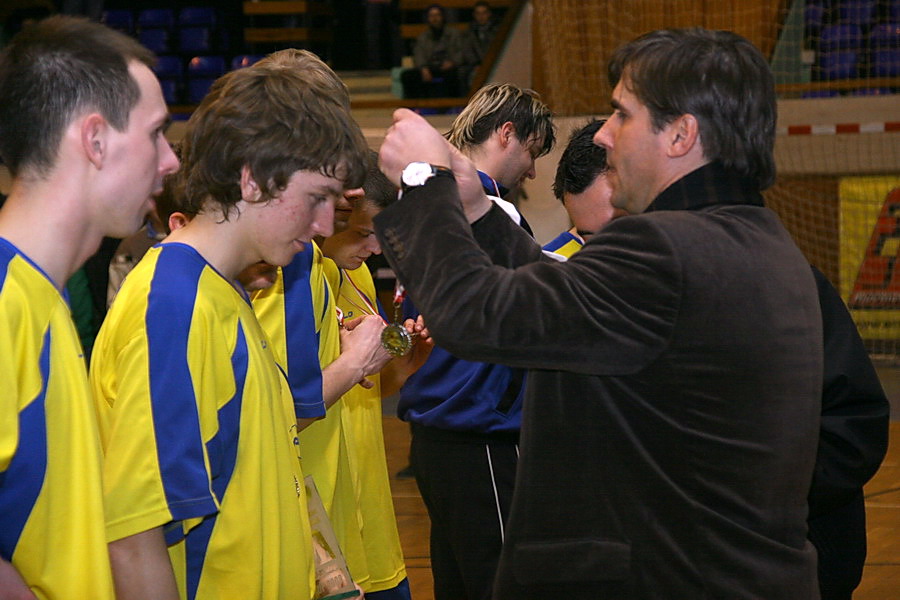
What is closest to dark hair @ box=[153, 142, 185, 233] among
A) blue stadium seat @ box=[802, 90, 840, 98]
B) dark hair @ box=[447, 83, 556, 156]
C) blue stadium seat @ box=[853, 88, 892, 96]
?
dark hair @ box=[447, 83, 556, 156]

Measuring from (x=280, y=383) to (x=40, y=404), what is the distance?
529mm

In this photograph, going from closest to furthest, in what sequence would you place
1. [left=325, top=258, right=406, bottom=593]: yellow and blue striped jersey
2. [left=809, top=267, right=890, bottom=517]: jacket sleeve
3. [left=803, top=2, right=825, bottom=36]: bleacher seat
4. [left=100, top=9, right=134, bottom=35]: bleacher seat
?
[left=809, top=267, right=890, bottom=517]: jacket sleeve → [left=325, top=258, right=406, bottom=593]: yellow and blue striped jersey → [left=803, top=2, right=825, bottom=36]: bleacher seat → [left=100, top=9, right=134, bottom=35]: bleacher seat

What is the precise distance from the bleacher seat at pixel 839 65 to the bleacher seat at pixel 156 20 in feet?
26.1

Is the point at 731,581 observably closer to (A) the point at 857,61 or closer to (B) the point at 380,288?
(B) the point at 380,288

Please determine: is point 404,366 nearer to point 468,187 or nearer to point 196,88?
point 468,187

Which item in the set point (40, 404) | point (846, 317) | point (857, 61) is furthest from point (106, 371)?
point (857, 61)

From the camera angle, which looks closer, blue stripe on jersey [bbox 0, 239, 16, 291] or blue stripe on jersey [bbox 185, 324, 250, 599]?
blue stripe on jersey [bbox 0, 239, 16, 291]

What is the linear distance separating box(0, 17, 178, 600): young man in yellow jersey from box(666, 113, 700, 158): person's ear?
0.77 meters

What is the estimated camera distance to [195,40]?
510 inches

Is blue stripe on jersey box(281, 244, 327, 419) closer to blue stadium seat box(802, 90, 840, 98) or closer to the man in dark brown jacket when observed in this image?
the man in dark brown jacket

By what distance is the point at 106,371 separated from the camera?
164 centimetres

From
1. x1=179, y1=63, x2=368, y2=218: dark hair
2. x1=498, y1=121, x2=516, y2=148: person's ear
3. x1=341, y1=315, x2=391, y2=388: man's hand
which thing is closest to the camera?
x1=179, y1=63, x2=368, y2=218: dark hair

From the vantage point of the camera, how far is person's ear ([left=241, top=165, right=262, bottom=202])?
1.69 meters

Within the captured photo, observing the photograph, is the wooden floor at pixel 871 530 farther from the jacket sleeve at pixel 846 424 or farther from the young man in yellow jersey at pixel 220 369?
the young man in yellow jersey at pixel 220 369
